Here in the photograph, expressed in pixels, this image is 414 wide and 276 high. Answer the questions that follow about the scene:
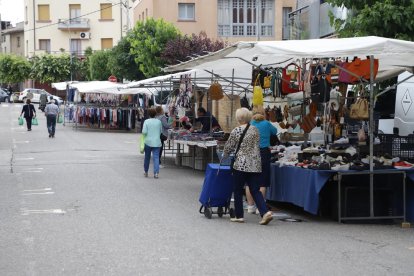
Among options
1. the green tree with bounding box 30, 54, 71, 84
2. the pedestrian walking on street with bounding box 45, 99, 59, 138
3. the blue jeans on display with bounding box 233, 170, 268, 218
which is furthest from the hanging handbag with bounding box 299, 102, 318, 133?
the green tree with bounding box 30, 54, 71, 84

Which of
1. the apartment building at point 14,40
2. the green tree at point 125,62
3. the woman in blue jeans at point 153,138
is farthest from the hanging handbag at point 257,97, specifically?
the apartment building at point 14,40

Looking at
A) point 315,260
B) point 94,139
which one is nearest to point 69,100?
point 94,139

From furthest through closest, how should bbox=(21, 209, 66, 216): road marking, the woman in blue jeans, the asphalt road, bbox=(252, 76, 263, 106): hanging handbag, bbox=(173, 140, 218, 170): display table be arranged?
bbox=(173, 140, 218, 170): display table → the woman in blue jeans → bbox=(252, 76, 263, 106): hanging handbag → bbox=(21, 209, 66, 216): road marking → the asphalt road

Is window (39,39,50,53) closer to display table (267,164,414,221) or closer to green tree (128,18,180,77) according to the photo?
green tree (128,18,180,77)

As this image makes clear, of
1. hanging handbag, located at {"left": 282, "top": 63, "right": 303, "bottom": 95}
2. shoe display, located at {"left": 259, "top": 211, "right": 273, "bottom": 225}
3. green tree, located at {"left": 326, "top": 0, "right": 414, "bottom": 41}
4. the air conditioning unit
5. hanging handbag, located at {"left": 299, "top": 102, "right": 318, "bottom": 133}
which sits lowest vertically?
shoe display, located at {"left": 259, "top": 211, "right": 273, "bottom": 225}

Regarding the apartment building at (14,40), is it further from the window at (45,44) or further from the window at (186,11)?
the window at (186,11)

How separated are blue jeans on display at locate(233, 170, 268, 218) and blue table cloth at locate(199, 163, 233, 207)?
377 millimetres

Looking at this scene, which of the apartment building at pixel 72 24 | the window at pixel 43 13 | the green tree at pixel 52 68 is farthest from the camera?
the window at pixel 43 13

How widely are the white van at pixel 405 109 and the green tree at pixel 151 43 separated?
26.0 metres

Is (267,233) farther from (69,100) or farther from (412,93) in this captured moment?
(69,100)

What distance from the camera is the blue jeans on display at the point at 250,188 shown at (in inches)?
479

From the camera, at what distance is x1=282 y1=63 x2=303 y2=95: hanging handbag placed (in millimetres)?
15881

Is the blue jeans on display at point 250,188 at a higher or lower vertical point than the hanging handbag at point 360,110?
lower

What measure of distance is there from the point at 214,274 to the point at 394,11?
A: 920 cm
